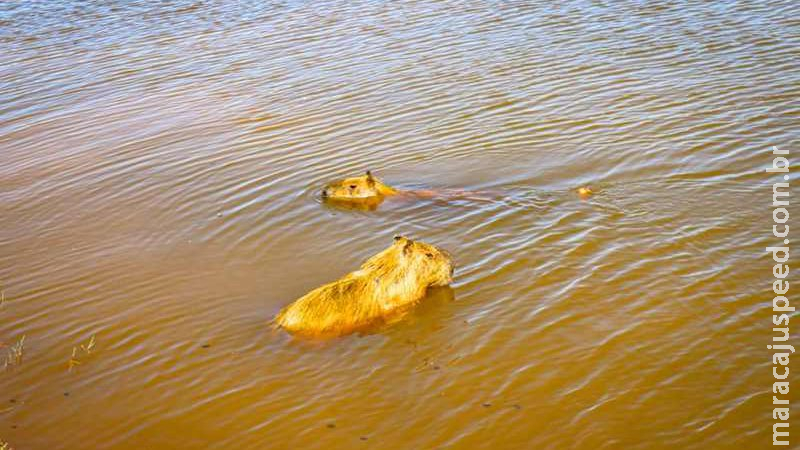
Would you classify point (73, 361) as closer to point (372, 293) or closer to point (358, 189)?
point (372, 293)

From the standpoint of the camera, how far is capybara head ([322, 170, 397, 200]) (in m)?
7.20

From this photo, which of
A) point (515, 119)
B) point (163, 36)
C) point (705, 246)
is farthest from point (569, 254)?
point (163, 36)

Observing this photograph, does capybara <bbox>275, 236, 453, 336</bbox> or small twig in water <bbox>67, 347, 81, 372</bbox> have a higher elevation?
capybara <bbox>275, 236, 453, 336</bbox>

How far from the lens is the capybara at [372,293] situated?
17.6 feet

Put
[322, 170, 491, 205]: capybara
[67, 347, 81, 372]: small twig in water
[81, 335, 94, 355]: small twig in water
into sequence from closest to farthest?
[67, 347, 81, 372]: small twig in water
[81, 335, 94, 355]: small twig in water
[322, 170, 491, 205]: capybara

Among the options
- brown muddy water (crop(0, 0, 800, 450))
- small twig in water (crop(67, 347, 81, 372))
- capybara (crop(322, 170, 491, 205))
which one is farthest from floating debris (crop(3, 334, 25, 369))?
capybara (crop(322, 170, 491, 205))

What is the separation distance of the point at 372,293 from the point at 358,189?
6.24 ft

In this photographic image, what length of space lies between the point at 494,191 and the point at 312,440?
3.30m

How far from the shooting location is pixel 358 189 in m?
7.25

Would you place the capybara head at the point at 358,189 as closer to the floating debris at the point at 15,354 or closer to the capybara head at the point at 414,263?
the capybara head at the point at 414,263

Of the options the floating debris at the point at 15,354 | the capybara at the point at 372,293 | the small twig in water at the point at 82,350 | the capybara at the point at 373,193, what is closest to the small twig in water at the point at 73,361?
the small twig in water at the point at 82,350

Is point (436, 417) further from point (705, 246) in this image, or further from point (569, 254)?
point (705, 246)

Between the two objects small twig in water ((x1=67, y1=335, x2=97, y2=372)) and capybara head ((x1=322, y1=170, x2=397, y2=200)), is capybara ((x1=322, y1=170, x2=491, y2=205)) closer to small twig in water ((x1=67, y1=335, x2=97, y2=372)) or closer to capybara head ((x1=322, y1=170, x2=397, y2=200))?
capybara head ((x1=322, y1=170, x2=397, y2=200))

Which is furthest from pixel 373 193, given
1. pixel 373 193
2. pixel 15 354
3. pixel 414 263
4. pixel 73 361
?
pixel 15 354
